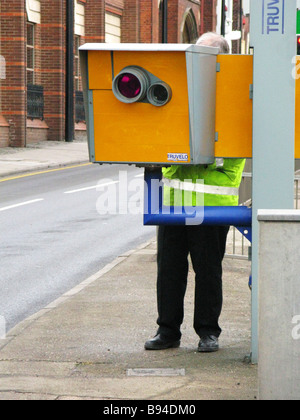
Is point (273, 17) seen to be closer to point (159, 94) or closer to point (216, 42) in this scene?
point (216, 42)

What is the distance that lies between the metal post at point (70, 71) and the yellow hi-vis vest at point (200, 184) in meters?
29.6

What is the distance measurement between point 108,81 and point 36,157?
24.2 meters

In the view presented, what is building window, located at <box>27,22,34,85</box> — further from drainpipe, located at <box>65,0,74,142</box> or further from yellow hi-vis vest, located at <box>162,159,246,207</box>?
yellow hi-vis vest, located at <box>162,159,246,207</box>

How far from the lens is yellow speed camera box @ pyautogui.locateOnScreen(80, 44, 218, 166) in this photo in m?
5.27

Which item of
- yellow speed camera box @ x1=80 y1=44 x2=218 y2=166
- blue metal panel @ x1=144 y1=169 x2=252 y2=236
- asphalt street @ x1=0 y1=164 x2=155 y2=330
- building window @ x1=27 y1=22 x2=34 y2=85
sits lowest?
asphalt street @ x1=0 y1=164 x2=155 y2=330

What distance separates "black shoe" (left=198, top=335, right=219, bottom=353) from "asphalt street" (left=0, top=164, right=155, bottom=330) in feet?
6.36


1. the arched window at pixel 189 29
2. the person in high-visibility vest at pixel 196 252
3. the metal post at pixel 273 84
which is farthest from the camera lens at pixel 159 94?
the arched window at pixel 189 29

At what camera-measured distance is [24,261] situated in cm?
1108

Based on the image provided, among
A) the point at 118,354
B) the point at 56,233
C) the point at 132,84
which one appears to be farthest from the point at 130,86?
the point at 56,233

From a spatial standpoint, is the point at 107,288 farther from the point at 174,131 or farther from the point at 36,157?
the point at 36,157

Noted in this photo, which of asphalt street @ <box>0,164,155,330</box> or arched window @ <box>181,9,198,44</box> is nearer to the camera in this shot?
asphalt street @ <box>0,164,155,330</box>

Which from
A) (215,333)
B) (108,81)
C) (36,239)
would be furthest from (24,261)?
(108,81)

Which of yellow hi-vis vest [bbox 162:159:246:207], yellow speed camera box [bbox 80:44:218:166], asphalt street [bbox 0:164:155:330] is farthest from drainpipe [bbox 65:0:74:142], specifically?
yellow speed camera box [bbox 80:44:218:166]
